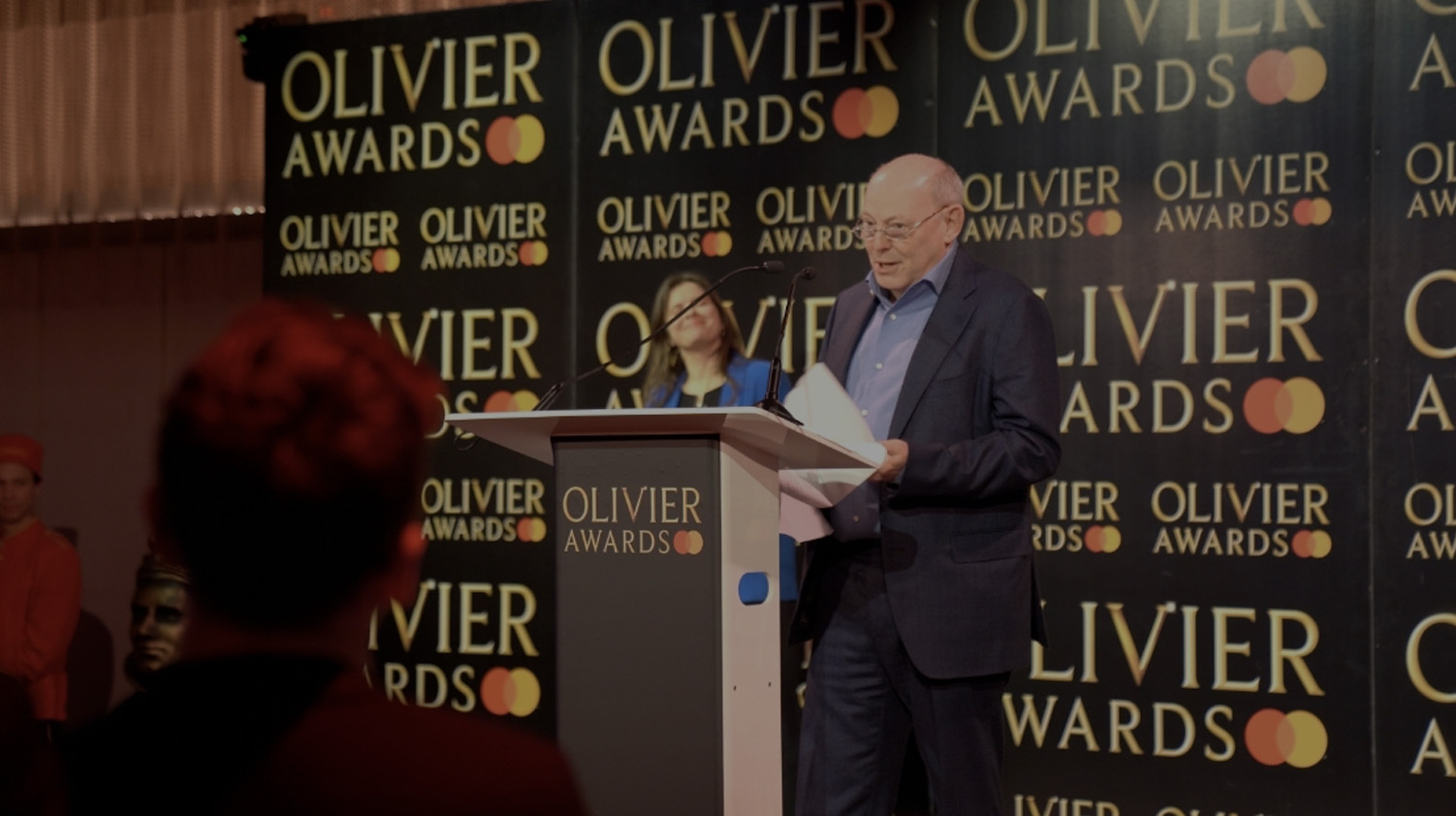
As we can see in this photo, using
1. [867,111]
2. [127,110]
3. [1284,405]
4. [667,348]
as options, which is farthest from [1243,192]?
[127,110]

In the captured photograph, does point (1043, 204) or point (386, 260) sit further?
point (386, 260)

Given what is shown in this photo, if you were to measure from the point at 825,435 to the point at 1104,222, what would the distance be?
1.90 m

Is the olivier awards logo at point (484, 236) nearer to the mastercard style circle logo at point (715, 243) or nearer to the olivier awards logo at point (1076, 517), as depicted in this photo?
the mastercard style circle logo at point (715, 243)

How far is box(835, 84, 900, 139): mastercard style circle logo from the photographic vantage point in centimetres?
440

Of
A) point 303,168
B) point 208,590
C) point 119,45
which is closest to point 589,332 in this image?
point 303,168

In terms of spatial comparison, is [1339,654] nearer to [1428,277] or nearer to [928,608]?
[1428,277]

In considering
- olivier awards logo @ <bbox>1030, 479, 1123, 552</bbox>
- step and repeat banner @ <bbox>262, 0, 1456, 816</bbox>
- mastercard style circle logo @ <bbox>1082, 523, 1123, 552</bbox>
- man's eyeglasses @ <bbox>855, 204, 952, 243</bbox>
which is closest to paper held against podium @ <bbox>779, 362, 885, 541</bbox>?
man's eyeglasses @ <bbox>855, 204, 952, 243</bbox>

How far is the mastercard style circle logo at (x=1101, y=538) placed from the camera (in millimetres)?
4086

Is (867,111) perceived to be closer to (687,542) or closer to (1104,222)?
(1104,222)

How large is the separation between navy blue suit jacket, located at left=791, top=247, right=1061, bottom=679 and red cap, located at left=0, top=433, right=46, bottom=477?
4.27 meters

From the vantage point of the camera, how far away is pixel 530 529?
4805mm

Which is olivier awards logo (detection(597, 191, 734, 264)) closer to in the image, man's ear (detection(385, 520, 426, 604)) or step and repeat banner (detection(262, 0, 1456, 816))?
step and repeat banner (detection(262, 0, 1456, 816))

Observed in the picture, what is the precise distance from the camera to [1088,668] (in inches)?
161

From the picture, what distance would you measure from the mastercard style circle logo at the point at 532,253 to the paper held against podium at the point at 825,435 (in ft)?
7.24
